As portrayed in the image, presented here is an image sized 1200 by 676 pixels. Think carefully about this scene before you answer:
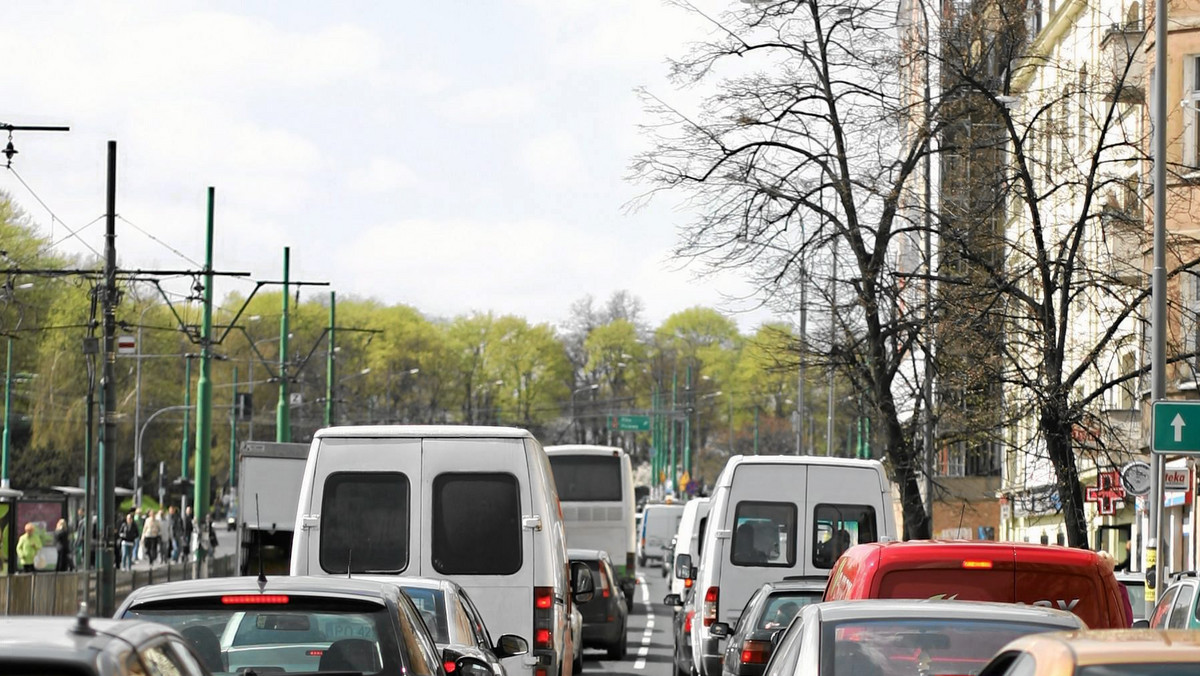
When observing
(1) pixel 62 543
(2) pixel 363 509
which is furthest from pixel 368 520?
(1) pixel 62 543

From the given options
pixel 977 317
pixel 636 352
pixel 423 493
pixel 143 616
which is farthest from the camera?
pixel 636 352

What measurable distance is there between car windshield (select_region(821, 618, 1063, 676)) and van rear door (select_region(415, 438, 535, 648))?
20.3 feet

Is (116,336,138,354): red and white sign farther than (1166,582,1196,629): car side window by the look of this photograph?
Yes

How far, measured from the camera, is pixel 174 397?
107 meters

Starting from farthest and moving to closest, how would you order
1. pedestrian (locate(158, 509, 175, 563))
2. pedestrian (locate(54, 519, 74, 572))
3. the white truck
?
pedestrian (locate(158, 509, 175, 563)) → pedestrian (locate(54, 519, 74, 572)) → the white truck

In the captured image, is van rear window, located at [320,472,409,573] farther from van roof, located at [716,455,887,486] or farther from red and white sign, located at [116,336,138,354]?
red and white sign, located at [116,336,138,354]

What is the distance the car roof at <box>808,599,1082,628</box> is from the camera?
28.1 ft

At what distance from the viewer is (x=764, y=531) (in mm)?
20203

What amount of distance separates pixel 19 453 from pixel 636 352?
5819cm

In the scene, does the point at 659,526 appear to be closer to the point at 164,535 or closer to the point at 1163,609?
the point at 164,535

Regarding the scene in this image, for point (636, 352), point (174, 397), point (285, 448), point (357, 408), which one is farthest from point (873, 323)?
point (636, 352)

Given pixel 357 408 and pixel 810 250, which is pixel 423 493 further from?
pixel 357 408

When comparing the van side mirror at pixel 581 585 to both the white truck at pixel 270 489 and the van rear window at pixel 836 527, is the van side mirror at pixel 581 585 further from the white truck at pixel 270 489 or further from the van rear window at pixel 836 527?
the white truck at pixel 270 489

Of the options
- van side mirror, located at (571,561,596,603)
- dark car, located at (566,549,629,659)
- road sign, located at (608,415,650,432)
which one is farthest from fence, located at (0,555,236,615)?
road sign, located at (608,415,650,432)
